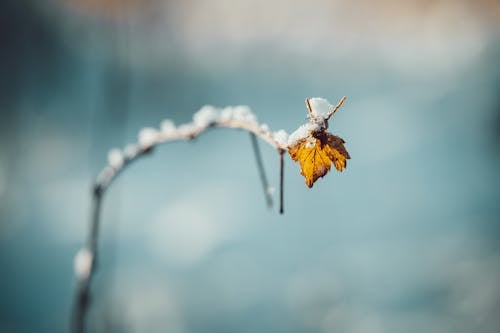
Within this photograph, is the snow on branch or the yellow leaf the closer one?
the snow on branch

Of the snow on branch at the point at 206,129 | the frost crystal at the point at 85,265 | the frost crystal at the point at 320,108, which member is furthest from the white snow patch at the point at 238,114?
the frost crystal at the point at 85,265

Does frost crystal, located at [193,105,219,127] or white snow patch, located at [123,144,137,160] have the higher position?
frost crystal, located at [193,105,219,127]

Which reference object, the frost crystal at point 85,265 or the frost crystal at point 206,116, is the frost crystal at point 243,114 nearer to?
the frost crystal at point 206,116

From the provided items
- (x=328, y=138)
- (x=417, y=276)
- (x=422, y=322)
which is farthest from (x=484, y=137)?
(x=328, y=138)

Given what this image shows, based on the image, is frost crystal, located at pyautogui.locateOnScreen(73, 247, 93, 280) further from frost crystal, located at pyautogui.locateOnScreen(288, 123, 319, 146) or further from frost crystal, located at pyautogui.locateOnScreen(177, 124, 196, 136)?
frost crystal, located at pyautogui.locateOnScreen(288, 123, 319, 146)

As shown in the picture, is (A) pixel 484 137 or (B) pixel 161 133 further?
(A) pixel 484 137

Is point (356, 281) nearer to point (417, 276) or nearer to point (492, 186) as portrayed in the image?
point (417, 276)

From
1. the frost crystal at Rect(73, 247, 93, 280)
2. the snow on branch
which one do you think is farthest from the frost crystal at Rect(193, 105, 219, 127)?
→ the frost crystal at Rect(73, 247, 93, 280)
